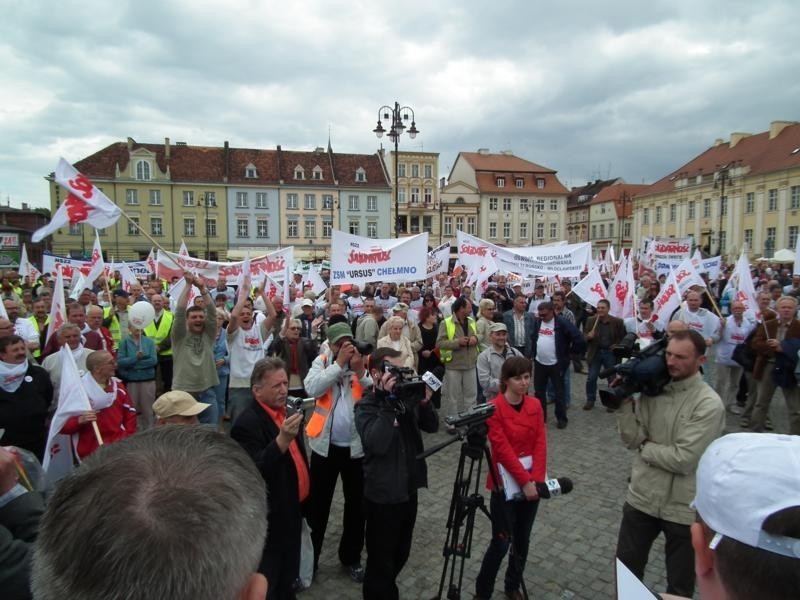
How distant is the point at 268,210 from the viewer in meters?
56.8

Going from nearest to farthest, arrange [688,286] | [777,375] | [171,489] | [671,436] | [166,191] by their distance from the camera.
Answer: [171,489]
[671,436]
[777,375]
[688,286]
[166,191]

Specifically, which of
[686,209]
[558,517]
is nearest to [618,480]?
[558,517]

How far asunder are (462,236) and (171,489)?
13.2 meters

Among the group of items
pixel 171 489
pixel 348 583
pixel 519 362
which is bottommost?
pixel 348 583

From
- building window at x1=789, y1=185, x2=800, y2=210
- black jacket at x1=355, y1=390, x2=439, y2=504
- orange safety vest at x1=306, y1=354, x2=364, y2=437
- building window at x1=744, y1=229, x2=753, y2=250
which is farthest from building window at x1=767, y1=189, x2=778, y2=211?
black jacket at x1=355, y1=390, x2=439, y2=504

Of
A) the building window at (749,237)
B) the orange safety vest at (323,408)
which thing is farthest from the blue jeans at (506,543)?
the building window at (749,237)

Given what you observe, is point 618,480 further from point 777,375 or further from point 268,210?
point 268,210

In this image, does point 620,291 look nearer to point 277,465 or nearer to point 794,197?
point 277,465

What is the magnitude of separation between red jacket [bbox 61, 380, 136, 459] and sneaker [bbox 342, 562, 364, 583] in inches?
79.5

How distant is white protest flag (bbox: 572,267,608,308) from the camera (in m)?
10.0

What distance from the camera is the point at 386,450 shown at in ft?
10.7

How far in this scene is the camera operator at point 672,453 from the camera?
9.58ft

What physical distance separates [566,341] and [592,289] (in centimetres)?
291

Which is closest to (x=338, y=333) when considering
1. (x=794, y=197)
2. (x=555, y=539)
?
(x=555, y=539)
